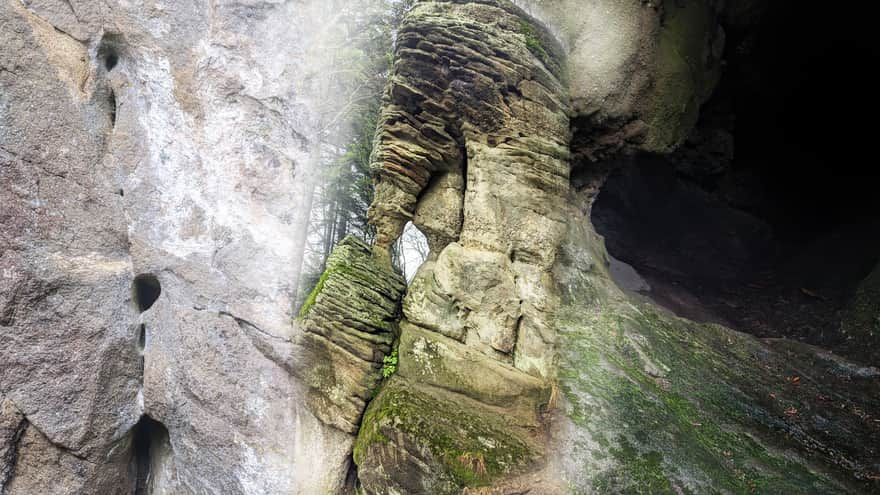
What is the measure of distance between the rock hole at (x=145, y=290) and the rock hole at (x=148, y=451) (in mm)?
1382

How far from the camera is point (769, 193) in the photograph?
8.38 metres

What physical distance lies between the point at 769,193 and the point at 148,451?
1197 cm

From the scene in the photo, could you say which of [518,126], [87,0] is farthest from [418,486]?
[87,0]

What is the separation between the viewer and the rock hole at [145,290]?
4767 mm

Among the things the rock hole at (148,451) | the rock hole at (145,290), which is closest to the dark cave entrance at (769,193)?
the rock hole at (145,290)

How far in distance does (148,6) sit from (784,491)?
27.6 feet

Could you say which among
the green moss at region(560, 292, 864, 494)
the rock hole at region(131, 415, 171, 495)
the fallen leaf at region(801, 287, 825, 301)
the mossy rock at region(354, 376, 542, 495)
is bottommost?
the rock hole at region(131, 415, 171, 495)

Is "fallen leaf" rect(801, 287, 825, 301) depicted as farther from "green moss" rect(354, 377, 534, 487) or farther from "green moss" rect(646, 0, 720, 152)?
"green moss" rect(354, 377, 534, 487)

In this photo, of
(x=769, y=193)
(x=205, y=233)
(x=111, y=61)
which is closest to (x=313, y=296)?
(x=205, y=233)

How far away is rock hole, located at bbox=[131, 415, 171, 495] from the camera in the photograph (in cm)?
489

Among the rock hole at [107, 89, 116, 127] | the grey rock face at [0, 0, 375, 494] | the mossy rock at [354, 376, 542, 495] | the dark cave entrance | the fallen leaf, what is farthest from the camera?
the dark cave entrance

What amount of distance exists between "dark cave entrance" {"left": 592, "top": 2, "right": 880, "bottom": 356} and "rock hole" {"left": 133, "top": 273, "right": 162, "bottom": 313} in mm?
6724

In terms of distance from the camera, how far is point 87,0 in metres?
4.58

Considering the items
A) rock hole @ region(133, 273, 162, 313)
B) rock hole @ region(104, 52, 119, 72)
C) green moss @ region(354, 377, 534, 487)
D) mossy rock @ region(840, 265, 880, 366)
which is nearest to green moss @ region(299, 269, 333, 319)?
green moss @ region(354, 377, 534, 487)
